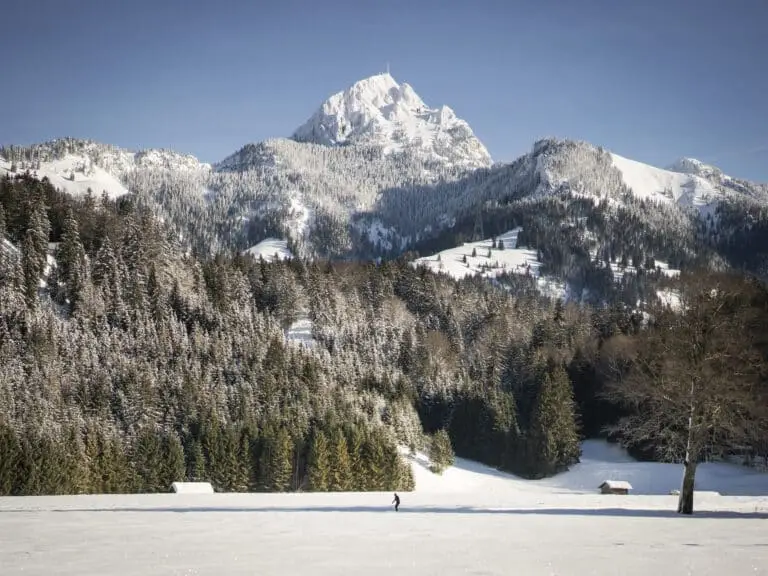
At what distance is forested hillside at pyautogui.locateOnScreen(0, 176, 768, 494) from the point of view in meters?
70.7

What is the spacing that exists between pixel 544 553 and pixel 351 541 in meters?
5.75

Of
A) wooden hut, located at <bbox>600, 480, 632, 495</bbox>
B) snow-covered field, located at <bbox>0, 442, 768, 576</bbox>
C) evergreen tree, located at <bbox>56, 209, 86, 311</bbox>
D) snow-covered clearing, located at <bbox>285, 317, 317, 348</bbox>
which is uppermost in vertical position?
evergreen tree, located at <bbox>56, 209, 86, 311</bbox>

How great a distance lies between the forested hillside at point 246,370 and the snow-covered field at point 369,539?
3128 cm

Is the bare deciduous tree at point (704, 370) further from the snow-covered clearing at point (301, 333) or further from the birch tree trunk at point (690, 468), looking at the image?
the snow-covered clearing at point (301, 333)

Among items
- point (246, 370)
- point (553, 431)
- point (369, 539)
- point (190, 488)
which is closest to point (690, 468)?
point (369, 539)

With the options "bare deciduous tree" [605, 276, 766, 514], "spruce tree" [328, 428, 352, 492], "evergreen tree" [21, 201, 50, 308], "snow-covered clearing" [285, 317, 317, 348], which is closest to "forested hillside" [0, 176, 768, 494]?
"spruce tree" [328, 428, 352, 492]

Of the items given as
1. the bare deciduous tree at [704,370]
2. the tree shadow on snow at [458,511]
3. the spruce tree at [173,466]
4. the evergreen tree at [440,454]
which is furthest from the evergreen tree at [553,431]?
the bare deciduous tree at [704,370]

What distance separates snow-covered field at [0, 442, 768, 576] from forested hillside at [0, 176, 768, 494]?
103ft

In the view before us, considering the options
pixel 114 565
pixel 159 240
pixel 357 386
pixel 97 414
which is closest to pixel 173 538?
pixel 114 565

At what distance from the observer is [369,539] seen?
19.1 metres

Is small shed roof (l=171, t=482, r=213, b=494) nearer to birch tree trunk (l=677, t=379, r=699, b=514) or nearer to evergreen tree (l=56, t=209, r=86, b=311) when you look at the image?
birch tree trunk (l=677, t=379, r=699, b=514)

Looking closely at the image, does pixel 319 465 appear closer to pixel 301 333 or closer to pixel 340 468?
pixel 340 468

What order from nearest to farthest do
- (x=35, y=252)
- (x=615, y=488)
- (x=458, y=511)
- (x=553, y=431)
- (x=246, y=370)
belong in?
(x=458, y=511) → (x=615, y=488) → (x=553, y=431) → (x=246, y=370) → (x=35, y=252)

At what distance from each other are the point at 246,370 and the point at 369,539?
7404cm
